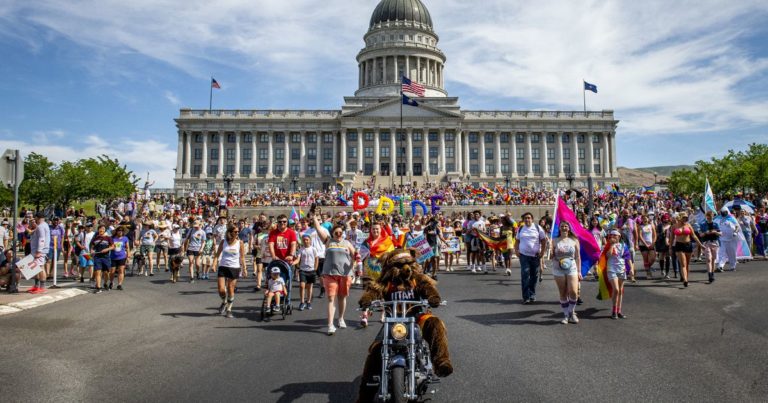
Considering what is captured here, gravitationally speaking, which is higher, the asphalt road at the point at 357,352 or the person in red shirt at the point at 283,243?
the person in red shirt at the point at 283,243

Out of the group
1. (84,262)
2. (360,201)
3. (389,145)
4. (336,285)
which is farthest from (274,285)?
(389,145)

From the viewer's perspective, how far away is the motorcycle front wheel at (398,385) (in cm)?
504

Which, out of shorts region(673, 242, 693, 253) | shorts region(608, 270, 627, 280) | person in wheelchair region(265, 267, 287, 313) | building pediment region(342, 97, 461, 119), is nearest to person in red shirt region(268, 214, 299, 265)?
person in wheelchair region(265, 267, 287, 313)

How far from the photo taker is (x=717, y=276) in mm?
15273

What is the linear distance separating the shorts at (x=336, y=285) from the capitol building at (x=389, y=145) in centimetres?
7722

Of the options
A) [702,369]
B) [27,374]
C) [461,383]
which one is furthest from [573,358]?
[27,374]

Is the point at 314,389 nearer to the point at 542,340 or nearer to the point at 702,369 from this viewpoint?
the point at 542,340

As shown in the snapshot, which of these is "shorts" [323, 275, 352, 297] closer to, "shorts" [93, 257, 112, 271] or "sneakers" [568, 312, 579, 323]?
"sneakers" [568, 312, 579, 323]

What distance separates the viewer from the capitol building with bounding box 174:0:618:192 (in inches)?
3492

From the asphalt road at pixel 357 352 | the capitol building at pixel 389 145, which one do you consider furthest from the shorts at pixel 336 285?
the capitol building at pixel 389 145

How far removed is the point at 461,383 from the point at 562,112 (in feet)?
310

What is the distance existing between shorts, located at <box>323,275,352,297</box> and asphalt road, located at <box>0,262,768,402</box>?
0.73 m

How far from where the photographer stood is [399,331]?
17.9 feet

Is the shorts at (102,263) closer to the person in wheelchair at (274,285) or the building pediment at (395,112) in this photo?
the person in wheelchair at (274,285)
